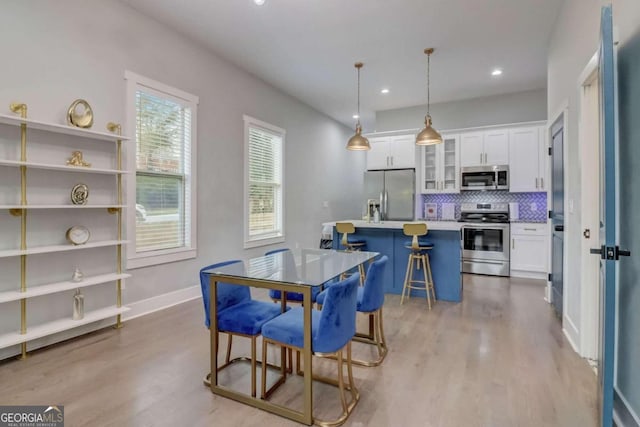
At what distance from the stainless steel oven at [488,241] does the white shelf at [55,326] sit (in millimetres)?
5004

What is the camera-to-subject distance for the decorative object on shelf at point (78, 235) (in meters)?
2.90

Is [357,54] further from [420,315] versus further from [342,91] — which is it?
[420,315]

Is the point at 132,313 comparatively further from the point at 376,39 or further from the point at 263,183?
the point at 376,39

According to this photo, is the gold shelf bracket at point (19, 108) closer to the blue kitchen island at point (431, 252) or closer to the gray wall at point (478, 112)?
the blue kitchen island at point (431, 252)

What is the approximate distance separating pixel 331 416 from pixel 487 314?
8.36ft

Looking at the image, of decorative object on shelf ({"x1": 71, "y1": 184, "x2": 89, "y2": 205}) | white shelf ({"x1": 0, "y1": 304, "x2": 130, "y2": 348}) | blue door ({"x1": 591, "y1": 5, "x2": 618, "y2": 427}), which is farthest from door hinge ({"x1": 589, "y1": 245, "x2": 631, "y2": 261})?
decorative object on shelf ({"x1": 71, "y1": 184, "x2": 89, "y2": 205})

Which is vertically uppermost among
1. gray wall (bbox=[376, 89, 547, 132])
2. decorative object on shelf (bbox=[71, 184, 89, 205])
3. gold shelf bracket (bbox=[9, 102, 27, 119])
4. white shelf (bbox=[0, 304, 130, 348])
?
gray wall (bbox=[376, 89, 547, 132])

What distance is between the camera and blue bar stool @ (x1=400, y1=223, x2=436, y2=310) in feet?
13.0

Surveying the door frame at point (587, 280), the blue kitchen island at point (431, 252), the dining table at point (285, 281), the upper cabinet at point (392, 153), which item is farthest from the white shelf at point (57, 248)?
the upper cabinet at point (392, 153)

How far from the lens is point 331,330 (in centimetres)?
183

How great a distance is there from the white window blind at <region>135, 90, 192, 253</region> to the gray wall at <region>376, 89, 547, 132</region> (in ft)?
14.5

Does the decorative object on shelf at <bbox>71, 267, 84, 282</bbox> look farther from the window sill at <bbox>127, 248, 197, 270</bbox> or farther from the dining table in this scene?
the dining table

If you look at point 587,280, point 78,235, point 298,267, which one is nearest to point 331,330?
point 298,267

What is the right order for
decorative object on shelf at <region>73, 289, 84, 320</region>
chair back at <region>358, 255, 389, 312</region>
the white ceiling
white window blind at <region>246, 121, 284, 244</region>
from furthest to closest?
white window blind at <region>246, 121, 284, 244</region>, the white ceiling, decorative object on shelf at <region>73, 289, 84, 320</region>, chair back at <region>358, 255, 389, 312</region>
